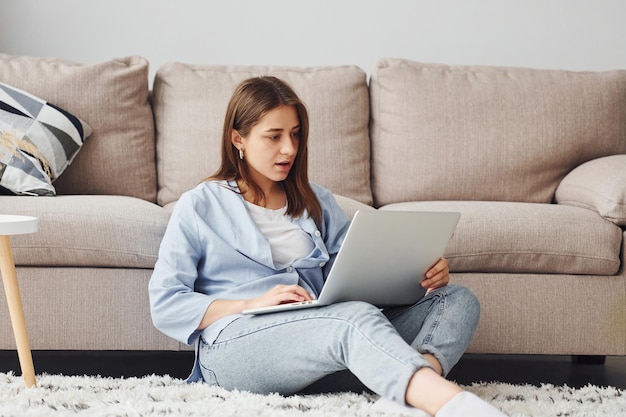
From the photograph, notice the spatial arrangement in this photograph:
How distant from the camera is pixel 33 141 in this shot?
90.9 inches

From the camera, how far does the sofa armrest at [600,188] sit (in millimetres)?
2166

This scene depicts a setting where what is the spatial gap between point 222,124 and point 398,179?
59cm

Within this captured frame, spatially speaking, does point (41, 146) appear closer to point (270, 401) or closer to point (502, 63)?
point (270, 401)

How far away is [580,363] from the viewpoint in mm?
2438

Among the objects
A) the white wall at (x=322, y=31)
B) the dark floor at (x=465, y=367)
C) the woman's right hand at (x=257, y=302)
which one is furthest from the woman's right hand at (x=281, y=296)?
the white wall at (x=322, y=31)

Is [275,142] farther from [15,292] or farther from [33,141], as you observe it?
[33,141]

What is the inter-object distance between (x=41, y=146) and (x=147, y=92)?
0.46 metres

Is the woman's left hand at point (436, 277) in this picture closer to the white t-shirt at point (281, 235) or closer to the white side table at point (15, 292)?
the white t-shirt at point (281, 235)

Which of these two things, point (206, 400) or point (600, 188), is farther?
point (600, 188)

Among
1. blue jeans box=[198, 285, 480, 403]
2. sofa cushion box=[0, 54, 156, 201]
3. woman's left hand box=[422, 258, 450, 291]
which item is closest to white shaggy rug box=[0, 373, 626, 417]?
blue jeans box=[198, 285, 480, 403]

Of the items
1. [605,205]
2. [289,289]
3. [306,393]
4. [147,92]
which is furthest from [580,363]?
[147,92]

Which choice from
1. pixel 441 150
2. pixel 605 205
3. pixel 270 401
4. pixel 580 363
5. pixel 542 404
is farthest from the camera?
pixel 441 150

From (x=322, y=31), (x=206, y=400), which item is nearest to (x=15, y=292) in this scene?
(x=206, y=400)

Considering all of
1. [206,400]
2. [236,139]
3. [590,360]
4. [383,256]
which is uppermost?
[236,139]
